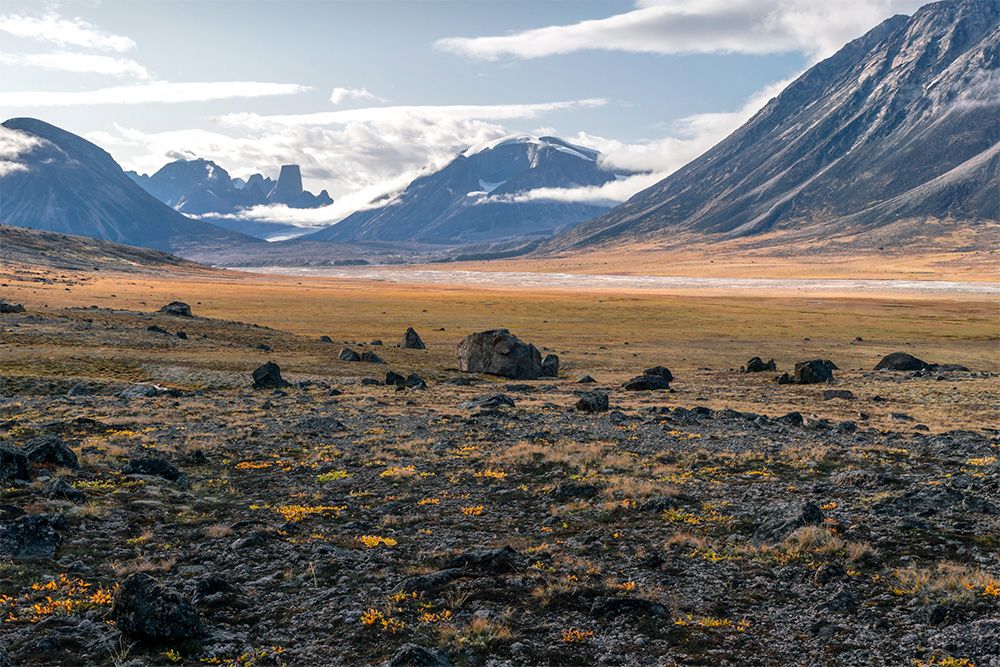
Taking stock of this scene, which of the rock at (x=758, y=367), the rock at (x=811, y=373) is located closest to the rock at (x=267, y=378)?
the rock at (x=811, y=373)

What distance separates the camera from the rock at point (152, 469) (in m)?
24.0

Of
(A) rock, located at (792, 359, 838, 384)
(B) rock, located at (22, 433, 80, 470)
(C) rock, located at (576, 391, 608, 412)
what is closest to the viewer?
(B) rock, located at (22, 433, 80, 470)

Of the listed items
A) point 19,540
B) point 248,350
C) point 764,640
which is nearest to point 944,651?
point 764,640

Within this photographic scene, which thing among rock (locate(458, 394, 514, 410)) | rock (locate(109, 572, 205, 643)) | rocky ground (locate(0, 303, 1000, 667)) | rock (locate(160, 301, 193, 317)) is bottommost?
rock (locate(458, 394, 514, 410))

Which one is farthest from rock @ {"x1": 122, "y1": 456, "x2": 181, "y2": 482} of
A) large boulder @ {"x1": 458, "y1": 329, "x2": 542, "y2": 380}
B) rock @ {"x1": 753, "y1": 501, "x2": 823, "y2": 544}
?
large boulder @ {"x1": 458, "y1": 329, "x2": 542, "y2": 380}

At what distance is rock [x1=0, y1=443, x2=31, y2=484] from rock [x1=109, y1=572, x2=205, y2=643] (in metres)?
11.0

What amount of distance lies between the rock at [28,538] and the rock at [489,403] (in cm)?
2543

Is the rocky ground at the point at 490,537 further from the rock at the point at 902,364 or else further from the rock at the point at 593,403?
the rock at the point at 902,364

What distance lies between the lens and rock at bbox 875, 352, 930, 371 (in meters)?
63.0

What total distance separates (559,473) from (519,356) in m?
34.1

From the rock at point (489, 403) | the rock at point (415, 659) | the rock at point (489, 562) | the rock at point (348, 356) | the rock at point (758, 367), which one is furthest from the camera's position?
the rock at point (758, 367)

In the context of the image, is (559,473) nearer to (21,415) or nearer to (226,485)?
(226,485)

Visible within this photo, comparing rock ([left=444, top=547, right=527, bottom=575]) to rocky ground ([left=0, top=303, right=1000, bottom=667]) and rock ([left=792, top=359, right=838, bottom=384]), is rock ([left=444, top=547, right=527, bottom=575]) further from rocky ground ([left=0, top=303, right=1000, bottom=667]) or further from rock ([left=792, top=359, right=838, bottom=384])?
rock ([left=792, top=359, right=838, bottom=384])

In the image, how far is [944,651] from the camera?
12.6m
